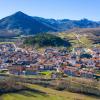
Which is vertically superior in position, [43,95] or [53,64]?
[53,64]

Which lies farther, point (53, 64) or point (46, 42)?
point (46, 42)

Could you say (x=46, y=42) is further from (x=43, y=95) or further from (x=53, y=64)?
(x=43, y=95)

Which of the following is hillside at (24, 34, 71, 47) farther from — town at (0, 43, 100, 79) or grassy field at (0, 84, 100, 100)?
grassy field at (0, 84, 100, 100)

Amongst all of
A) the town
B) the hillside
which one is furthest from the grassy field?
the hillside

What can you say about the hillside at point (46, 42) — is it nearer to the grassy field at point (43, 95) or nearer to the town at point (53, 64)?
the town at point (53, 64)

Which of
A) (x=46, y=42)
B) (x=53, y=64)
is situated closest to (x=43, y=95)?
(x=53, y=64)

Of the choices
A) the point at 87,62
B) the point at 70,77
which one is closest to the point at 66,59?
the point at 87,62

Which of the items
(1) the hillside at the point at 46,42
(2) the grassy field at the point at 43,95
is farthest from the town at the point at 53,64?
(2) the grassy field at the point at 43,95
